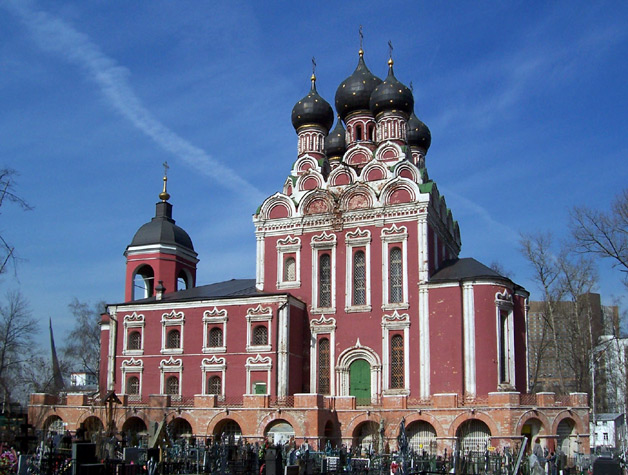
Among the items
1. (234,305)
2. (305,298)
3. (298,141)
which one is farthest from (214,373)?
(298,141)

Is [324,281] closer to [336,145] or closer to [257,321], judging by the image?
[257,321]

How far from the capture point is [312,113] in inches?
1534

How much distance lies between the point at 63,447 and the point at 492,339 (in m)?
16.5

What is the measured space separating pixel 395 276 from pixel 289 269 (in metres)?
5.14

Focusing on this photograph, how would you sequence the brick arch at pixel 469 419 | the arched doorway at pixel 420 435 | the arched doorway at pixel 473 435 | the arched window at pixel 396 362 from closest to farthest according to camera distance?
the brick arch at pixel 469 419
the arched doorway at pixel 473 435
the arched doorway at pixel 420 435
the arched window at pixel 396 362

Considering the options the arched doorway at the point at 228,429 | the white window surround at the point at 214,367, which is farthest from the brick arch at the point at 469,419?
the white window surround at the point at 214,367

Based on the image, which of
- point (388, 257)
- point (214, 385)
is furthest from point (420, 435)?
point (214, 385)

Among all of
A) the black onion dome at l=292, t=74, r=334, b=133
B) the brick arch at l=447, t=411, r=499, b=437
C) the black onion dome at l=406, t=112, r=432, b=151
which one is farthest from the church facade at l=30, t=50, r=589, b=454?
the black onion dome at l=406, t=112, r=432, b=151

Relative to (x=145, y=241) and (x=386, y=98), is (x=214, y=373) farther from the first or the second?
(x=386, y=98)

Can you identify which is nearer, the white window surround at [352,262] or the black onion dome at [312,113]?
the white window surround at [352,262]

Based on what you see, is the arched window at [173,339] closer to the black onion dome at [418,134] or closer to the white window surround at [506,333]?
the white window surround at [506,333]

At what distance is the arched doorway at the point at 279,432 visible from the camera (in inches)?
1126

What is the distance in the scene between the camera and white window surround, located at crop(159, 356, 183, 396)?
111ft

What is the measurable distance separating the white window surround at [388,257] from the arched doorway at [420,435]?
5.02 metres
